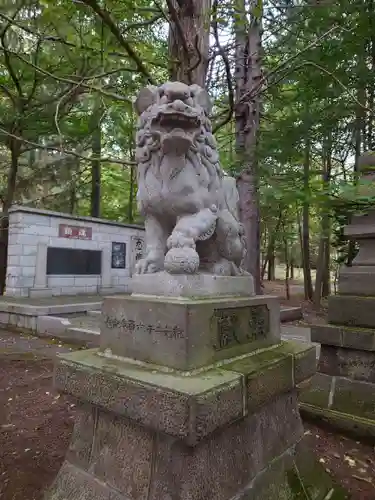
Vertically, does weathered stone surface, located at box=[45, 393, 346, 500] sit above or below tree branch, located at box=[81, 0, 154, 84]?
below

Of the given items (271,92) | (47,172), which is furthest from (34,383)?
(47,172)

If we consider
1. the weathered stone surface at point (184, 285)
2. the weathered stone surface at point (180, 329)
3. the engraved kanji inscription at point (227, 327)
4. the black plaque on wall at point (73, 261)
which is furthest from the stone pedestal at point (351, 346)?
the black plaque on wall at point (73, 261)

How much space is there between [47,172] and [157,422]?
42.4 ft

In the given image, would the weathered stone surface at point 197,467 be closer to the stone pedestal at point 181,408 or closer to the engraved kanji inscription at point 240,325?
the stone pedestal at point 181,408

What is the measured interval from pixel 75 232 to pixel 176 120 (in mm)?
9004

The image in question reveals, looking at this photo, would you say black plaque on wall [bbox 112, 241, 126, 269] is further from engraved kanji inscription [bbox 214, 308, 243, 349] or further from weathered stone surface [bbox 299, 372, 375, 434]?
engraved kanji inscription [bbox 214, 308, 243, 349]

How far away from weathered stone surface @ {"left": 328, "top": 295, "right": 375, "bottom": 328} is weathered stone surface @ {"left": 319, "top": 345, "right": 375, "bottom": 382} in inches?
11.1

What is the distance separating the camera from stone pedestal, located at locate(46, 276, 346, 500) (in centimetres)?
172

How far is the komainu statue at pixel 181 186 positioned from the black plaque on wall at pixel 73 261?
821cm

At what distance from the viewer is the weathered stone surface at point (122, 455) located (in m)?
1.85

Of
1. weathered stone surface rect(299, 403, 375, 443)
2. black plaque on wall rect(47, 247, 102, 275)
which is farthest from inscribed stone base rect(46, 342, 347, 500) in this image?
black plaque on wall rect(47, 247, 102, 275)

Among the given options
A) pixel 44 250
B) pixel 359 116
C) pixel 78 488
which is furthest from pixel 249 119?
pixel 78 488

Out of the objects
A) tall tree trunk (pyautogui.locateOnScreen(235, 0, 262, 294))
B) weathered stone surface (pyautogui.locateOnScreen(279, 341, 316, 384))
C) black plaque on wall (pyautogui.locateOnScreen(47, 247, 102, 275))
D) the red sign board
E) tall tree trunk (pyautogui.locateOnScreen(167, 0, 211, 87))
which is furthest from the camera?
the red sign board

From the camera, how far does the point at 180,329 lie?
73.7 inches
